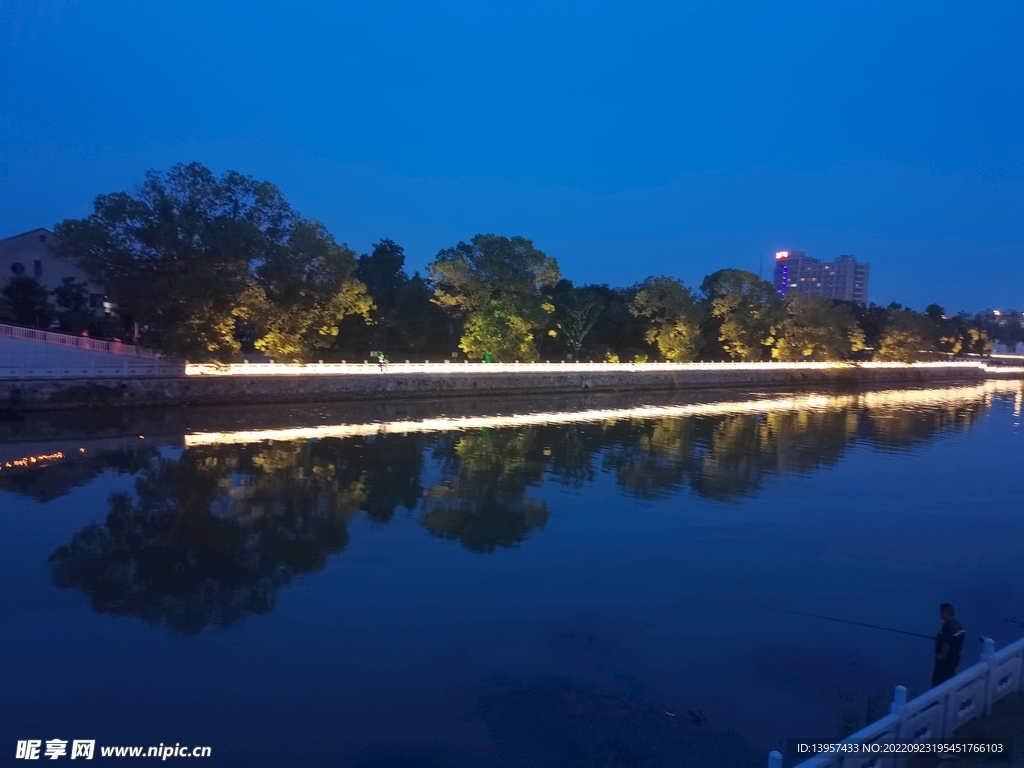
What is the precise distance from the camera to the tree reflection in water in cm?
991

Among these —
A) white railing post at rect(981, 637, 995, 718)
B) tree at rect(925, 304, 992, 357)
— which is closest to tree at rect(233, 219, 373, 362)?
white railing post at rect(981, 637, 995, 718)

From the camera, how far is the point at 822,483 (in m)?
18.2

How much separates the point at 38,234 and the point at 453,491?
38.3m

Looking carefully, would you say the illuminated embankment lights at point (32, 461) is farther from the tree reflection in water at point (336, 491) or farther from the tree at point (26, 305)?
the tree at point (26, 305)

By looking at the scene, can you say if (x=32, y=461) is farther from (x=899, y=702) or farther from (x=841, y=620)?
(x=899, y=702)

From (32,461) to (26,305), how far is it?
20594 millimetres

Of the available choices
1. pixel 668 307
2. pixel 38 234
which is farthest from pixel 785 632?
pixel 38 234

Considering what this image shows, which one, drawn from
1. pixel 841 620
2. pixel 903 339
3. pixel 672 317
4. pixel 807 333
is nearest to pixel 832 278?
pixel 903 339

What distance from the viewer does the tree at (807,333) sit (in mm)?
55594

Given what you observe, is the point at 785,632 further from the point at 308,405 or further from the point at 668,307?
the point at 668,307

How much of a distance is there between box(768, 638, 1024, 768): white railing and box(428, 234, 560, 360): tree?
33.1 metres

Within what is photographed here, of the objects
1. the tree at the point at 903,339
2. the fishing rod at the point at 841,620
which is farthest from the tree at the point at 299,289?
the tree at the point at 903,339

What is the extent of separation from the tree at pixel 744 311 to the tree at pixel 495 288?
20.2m

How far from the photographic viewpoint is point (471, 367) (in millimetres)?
36344
